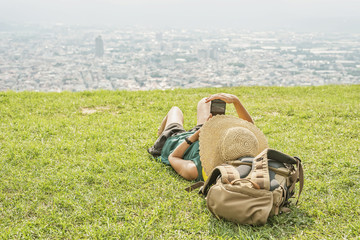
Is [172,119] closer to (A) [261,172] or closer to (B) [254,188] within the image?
(A) [261,172]

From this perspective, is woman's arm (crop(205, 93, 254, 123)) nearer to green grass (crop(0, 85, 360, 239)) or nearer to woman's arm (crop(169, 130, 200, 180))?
woman's arm (crop(169, 130, 200, 180))

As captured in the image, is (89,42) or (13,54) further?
(89,42)

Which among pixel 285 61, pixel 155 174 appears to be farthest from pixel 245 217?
pixel 285 61

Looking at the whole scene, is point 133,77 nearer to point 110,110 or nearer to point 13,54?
point 13,54

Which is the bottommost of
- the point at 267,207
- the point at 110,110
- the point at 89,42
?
the point at 89,42

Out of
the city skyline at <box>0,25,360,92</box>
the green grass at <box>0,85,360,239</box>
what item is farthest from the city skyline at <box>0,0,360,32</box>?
the green grass at <box>0,85,360,239</box>

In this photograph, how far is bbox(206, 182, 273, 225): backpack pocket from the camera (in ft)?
10.5

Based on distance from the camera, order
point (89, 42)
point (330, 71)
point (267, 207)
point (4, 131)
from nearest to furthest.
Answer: point (267, 207) < point (4, 131) < point (330, 71) < point (89, 42)

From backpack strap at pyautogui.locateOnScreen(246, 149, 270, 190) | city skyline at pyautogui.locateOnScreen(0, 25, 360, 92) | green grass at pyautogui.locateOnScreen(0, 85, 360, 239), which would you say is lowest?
city skyline at pyautogui.locateOnScreen(0, 25, 360, 92)

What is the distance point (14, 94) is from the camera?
865 centimetres

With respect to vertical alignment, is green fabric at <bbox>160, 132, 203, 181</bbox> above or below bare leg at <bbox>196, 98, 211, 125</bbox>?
below

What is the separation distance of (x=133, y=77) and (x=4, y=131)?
1059 inches

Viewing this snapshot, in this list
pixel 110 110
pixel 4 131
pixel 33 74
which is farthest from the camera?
pixel 33 74

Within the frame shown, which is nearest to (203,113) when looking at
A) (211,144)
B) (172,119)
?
(172,119)
